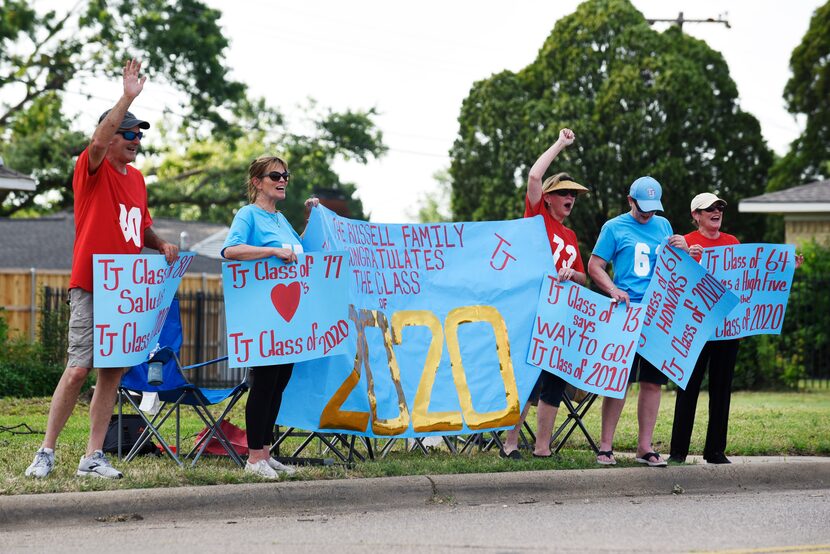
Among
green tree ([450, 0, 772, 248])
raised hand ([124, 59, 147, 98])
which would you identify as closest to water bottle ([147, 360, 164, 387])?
raised hand ([124, 59, 147, 98])

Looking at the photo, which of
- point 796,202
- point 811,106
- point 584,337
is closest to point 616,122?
point 811,106

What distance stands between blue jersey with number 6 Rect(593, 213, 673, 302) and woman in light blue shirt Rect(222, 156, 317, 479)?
218cm

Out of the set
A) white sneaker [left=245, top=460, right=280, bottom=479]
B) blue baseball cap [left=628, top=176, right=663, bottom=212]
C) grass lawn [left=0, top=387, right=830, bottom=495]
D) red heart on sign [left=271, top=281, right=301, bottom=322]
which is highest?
blue baseball cap [left=628, top=176, right=663, bottom=212]

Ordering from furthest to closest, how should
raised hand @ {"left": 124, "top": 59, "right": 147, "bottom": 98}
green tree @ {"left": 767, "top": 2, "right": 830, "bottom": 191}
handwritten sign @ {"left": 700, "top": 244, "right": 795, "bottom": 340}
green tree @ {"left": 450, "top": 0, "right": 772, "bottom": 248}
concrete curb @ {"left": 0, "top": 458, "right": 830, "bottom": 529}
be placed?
1. green tree @ {"left": 767, "top": 2, "right": 830, "bottom": 191}
2. green tree @ {"left": 450, "top": 0, "right": 772, "bottom": 248}
3. handwritten sign @ {"left": 700, "top": 244, "right": 795, "bottom": 340}
4. raised hand @ {"left": 124, "top": 59, "right": 147, "bottom": 98}
5. concrete curb @ {"left": 0, "top": 458, "right": 830, "bottom": 529}

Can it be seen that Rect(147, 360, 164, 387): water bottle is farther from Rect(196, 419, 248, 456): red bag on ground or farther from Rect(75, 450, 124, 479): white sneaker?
Rect(75, 450, 124, 479): white sneaker

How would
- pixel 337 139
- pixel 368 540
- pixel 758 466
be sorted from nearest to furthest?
pixel 368 540
pixel 758 466
pixel 337 139

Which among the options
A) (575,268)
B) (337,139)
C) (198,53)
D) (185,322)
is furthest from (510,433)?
(337,139)

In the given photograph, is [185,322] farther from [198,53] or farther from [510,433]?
[510,433]

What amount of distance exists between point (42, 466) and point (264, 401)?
4.39 feet

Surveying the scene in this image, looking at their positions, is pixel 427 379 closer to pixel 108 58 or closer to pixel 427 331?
pixel 427 331

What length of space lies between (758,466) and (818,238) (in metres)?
16.6

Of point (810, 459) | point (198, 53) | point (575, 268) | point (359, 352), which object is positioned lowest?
point (810, 459)

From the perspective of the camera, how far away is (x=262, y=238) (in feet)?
24.0

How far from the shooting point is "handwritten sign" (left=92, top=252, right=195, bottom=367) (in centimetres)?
684
